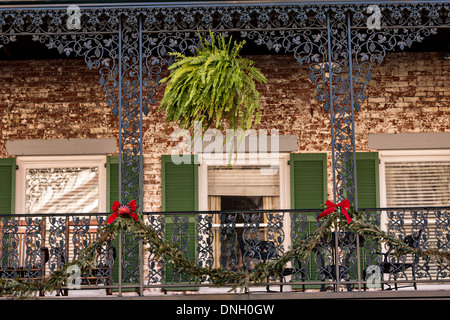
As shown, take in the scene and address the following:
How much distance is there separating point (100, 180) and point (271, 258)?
10.2ft

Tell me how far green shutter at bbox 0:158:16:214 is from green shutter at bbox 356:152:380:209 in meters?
4.78

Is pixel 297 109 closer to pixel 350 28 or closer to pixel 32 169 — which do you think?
pixel 350 28

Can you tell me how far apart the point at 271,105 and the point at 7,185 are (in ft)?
12.7

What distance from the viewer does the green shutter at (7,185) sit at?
10008 millimetres

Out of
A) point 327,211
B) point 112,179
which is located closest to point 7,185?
point 112,179

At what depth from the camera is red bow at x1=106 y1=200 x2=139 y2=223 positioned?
26.0 ft

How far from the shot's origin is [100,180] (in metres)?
10.2

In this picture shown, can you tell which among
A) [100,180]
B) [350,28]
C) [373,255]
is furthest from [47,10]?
[373,255]

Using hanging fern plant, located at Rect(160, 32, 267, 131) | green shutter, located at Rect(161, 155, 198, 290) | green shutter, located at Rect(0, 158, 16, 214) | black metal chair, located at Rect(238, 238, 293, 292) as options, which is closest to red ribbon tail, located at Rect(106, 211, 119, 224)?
hanging fern plant, located at Rect(160, 32, 267, 131)

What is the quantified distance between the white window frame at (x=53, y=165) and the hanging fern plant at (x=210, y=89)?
2687 mm

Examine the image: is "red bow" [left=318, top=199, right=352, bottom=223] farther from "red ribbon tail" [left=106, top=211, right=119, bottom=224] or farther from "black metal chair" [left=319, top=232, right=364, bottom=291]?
"red ribbon tail" [left=106, top=211, right=119, bottom=224]

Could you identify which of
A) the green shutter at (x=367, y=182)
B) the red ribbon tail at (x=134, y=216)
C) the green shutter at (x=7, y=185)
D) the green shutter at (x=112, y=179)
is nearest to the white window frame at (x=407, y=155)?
the green shutter at (x=367, y=182)
